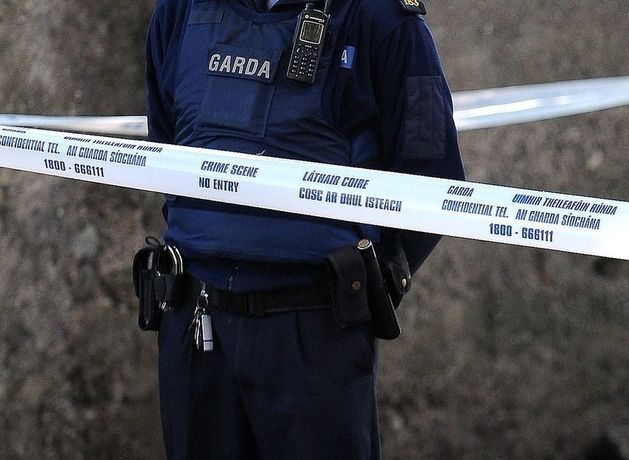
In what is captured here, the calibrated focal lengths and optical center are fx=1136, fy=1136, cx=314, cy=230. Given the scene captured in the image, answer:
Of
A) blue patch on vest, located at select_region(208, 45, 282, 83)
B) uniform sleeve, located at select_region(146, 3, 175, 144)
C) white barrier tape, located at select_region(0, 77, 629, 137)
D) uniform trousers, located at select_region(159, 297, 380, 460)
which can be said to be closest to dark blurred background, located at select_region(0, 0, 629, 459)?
white barrier tape, located at select_region(0, 77, 629, 137)

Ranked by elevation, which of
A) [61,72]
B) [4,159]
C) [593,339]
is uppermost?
[4,159]

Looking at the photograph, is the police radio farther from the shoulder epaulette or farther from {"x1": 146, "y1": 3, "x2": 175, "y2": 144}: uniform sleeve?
{"x1": 146, "y1": 3, "x2": 175, "y2": 144}: uniform sleeve

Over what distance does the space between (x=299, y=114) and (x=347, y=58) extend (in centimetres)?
16

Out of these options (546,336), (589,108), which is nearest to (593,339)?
(546,336)

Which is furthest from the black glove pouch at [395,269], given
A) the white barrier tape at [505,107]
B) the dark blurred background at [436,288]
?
the dark blurred background at [436,288]

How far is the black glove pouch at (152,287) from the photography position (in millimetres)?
2523

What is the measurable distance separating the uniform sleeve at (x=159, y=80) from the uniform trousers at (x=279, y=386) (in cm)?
48

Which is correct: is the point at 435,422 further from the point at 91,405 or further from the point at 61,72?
the point at 61,72

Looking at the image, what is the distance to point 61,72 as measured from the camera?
3.60 m

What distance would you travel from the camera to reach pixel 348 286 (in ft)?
7.79

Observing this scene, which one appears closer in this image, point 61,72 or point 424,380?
point 61,72

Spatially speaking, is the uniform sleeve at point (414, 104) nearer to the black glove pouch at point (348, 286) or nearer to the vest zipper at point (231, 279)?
the black glove pouch at point (348, 286)

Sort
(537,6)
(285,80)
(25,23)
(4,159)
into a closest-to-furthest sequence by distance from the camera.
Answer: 1. (285,80)
2. (4,159)
3. (25,23)
4. (537,6)

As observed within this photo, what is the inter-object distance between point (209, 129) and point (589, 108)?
1595mm
